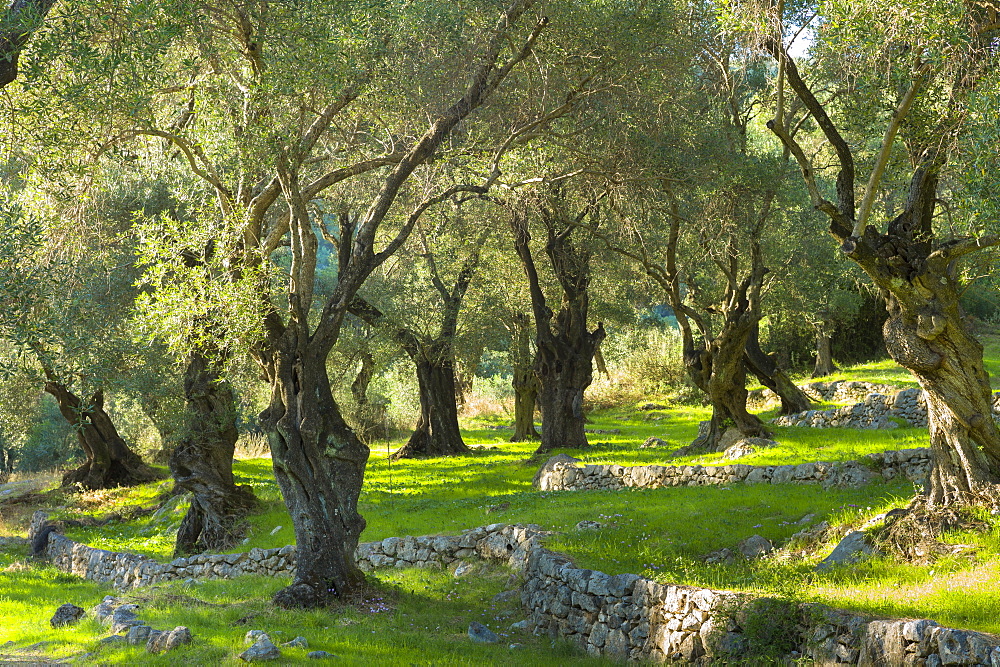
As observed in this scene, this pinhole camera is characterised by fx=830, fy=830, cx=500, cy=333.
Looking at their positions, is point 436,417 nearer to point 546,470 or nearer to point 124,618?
point 546,470

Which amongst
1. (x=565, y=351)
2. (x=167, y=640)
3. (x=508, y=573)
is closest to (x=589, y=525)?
(x=508, y=573)

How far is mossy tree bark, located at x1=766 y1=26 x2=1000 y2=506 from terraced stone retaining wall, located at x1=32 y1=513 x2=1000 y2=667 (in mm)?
3190

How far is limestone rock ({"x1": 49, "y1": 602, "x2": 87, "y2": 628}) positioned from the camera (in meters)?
12.1

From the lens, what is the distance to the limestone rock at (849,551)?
9.52 m

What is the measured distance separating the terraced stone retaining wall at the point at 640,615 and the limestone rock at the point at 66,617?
10.4 feet

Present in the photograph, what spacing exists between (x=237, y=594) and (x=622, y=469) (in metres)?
9.30

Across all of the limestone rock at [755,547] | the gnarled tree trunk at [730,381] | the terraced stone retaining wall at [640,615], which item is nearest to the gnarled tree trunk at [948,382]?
the limestone rock at [755,547]

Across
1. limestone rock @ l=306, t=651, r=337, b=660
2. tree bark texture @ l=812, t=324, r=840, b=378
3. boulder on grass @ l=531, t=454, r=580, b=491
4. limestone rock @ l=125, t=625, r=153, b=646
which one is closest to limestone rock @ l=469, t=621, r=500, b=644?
limestone rock @ l=306, t=651, r=337, b=660

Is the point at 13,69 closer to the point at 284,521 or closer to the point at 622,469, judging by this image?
the point at 284,521

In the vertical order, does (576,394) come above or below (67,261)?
below

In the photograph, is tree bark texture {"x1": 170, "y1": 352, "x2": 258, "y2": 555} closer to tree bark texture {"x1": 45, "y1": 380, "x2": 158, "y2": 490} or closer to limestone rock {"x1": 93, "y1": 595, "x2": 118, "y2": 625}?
limestone rock {"x1": 93, "y1": 595, "x2": 118, "y2": 625}

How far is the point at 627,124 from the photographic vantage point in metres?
16.5

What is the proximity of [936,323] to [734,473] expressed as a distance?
824 cm

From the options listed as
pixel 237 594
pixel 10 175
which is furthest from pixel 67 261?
pixel 237 594
